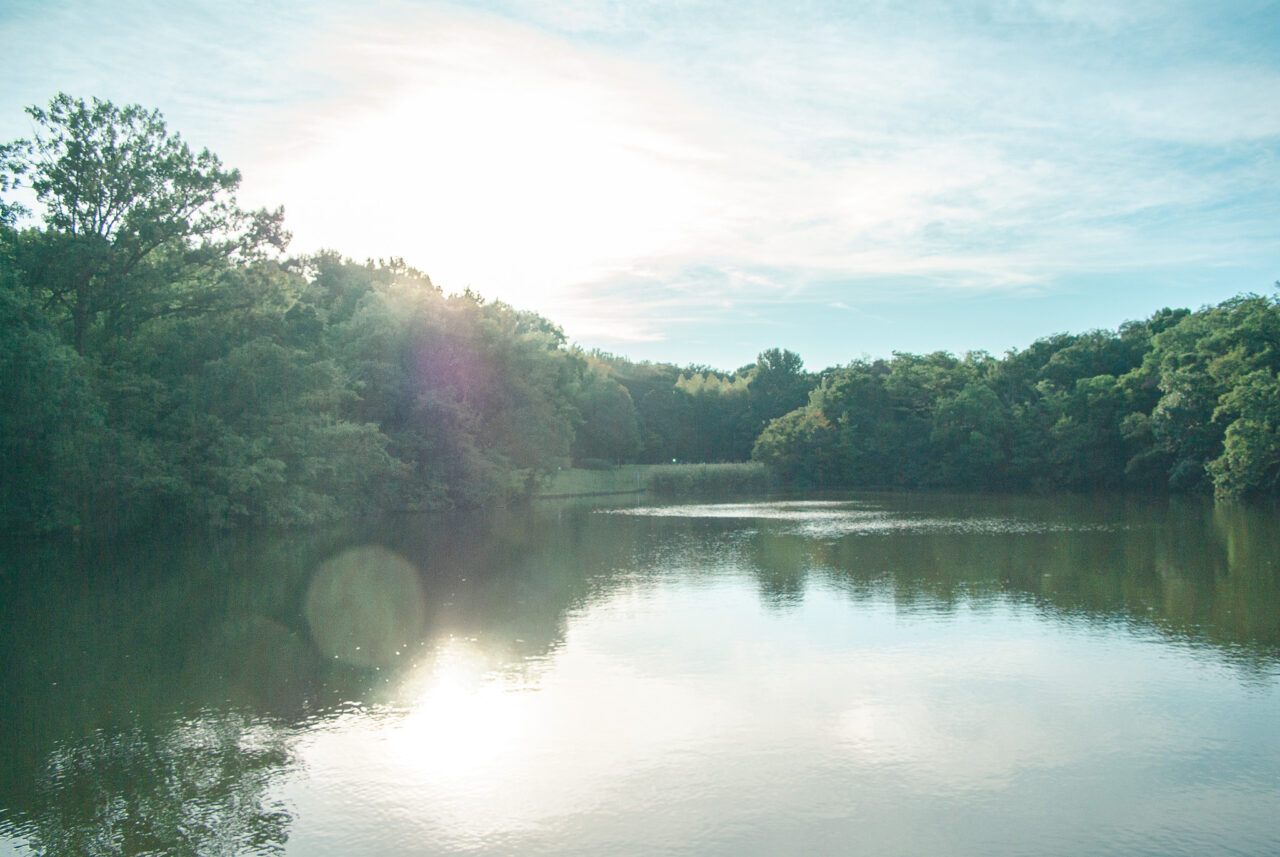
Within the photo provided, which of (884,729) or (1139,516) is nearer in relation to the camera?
(884,729)

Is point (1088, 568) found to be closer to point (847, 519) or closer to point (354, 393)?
point (847, 519)

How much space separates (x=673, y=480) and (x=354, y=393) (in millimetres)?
30123

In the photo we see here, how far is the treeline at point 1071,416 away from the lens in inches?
1646

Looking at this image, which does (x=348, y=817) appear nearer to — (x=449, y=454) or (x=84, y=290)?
(x=84, y=290)

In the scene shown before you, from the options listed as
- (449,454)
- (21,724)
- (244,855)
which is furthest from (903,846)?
(449,454)

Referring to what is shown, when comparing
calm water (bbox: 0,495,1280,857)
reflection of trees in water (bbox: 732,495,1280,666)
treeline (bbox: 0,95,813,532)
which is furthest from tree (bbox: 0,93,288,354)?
reflection of trees in water (bbox: 732,495,1280,666)

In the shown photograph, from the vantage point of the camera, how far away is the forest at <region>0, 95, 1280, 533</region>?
79.7 ft

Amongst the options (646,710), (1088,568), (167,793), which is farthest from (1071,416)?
(167,793)

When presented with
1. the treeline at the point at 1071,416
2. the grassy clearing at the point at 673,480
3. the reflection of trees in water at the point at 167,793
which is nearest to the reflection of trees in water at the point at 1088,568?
the reflection of trees in water at the point at 167,793

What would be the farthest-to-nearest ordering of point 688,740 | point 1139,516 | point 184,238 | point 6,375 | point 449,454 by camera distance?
point 449,454, point 1139,516, point 184,238, point 6,375, point 688,740

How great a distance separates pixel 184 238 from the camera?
89.9 feet

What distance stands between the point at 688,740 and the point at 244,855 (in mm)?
3819

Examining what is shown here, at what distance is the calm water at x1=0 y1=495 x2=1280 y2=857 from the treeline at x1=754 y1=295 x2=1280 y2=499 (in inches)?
1071

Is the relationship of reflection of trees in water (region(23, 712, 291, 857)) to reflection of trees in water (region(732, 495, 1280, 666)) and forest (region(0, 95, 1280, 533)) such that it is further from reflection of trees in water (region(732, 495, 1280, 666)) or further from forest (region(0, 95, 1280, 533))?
forest (region(0, 95, 1280, 533))
